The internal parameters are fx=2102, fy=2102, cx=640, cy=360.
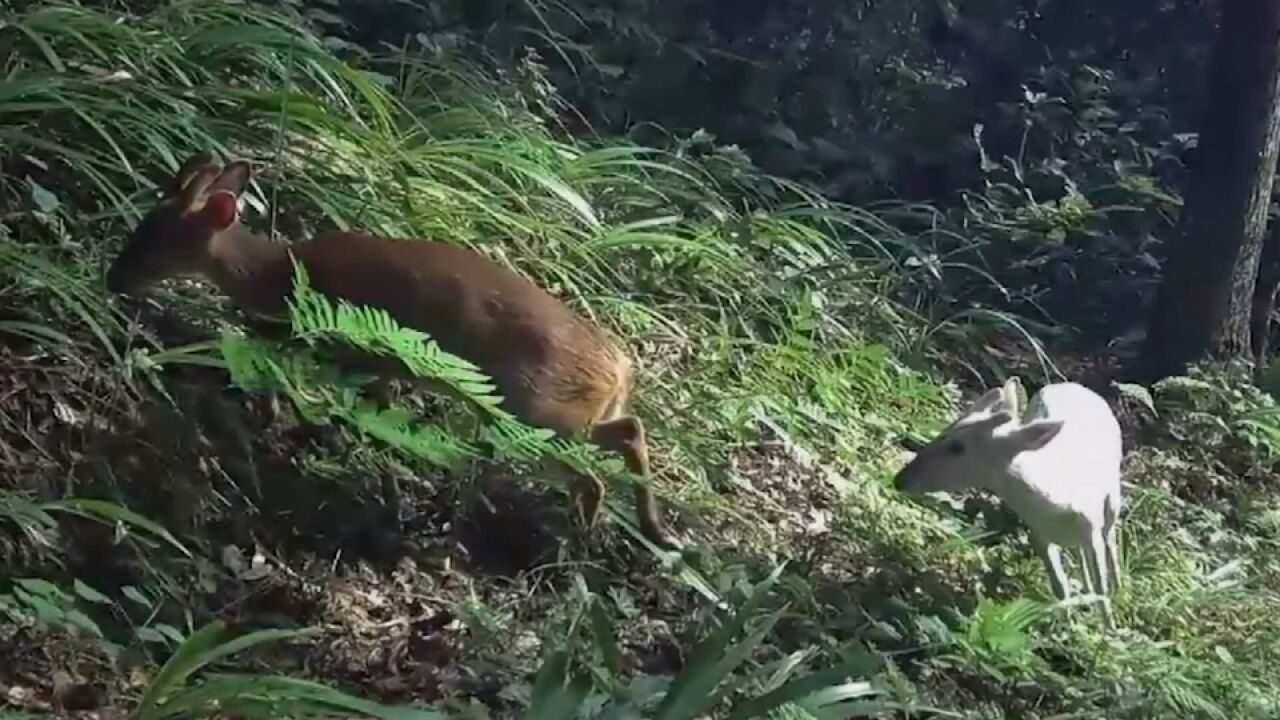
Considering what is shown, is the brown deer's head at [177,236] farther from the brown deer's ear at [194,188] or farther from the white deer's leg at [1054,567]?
the white deer's leg at [1054,567]

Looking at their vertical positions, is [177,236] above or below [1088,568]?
above

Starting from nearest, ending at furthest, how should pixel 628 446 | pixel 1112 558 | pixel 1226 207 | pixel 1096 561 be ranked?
pixel 628 446 → pixel 1096 561 → pixel 1112 558 → pixel 1226 207

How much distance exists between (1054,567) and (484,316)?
69.8 inches

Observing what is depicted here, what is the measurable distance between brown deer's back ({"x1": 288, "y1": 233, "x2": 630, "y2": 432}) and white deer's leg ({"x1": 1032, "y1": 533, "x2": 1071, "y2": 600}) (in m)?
1.35

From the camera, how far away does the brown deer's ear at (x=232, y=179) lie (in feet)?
17.9

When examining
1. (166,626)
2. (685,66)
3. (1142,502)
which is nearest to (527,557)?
(166,626)

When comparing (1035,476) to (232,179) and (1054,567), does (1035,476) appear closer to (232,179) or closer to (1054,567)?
(1054,567)

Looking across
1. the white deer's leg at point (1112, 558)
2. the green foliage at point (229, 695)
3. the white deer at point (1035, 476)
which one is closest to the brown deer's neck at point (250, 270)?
the green foliage at point (229, 695)

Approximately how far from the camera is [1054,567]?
582cm

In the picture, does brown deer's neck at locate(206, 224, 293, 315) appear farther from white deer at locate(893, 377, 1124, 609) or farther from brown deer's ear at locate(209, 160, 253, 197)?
white deer at locate(893, 377, 1124, 609)

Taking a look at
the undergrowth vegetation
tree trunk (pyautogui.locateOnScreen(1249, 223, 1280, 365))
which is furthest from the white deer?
tree trunk (pyautogui.locateOnScreen(1249, 223, 1280, 365))

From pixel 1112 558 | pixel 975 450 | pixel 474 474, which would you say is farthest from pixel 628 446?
pixel 1112 558

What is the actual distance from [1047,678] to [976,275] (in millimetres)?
3716

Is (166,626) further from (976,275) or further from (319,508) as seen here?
(976,275)
